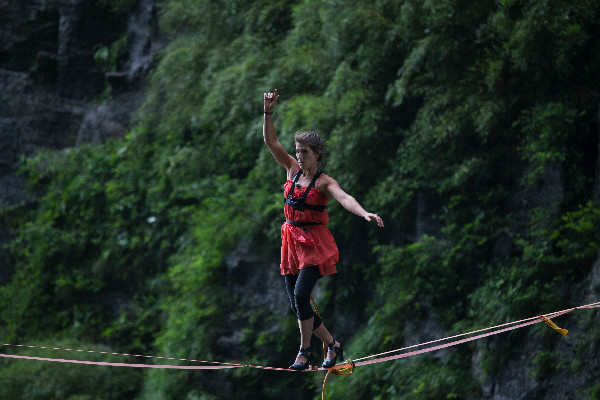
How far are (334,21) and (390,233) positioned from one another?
92.4 inches

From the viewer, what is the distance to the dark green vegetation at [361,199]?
657 cm

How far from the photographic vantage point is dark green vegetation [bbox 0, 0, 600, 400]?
6.57 metres

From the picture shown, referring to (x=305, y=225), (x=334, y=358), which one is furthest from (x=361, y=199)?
(x=305, y=225)

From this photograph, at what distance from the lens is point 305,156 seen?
4.30 meters

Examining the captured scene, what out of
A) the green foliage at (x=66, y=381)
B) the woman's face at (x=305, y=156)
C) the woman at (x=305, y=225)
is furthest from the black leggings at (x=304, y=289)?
the green foliage at (x=66, y=381)

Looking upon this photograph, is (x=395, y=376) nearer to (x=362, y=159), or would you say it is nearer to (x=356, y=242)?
(x=356, y=242)

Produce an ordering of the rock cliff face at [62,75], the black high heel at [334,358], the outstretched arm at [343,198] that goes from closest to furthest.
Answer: the outstretched arm at [343,198] → the black high heel at [334,358] → the rock cliff face at [62,75]

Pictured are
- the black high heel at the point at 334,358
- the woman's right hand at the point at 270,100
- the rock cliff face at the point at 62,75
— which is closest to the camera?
the woman's right hand at the point at 270,100

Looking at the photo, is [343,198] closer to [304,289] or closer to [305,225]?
[305,225]

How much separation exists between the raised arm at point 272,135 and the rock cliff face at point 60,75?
816 cm

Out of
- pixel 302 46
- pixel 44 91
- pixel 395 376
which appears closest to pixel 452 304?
pixel 395 376

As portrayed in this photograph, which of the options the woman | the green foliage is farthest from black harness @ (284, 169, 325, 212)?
the green foliage

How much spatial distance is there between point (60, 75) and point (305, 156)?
32.1 feet

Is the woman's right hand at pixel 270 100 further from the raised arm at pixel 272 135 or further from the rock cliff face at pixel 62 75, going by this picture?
the rock cliff face at pixel 62 75
